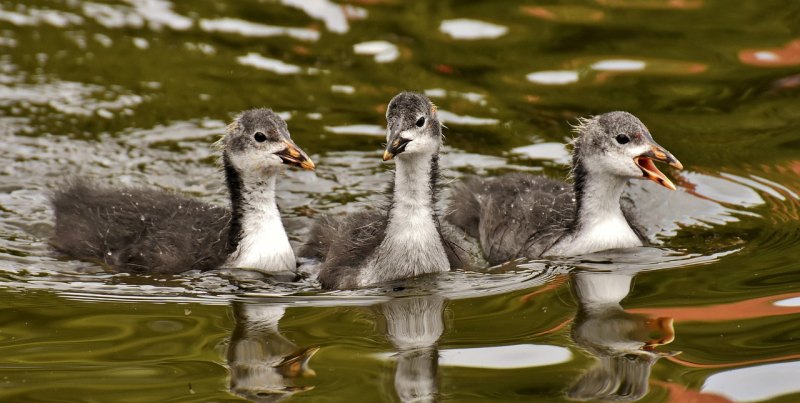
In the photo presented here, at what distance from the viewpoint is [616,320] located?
295 inches

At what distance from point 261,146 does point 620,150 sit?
274 centimetres

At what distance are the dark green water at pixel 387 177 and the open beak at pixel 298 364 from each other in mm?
24

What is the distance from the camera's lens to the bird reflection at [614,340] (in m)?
6.41

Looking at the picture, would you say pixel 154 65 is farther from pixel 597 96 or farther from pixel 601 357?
pixel 601 357

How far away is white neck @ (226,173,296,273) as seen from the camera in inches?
355

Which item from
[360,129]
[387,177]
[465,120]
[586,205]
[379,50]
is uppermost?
[379,50]

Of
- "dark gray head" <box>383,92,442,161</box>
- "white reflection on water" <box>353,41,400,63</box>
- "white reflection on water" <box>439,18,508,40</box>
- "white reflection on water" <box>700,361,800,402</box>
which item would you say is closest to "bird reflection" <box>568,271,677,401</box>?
"white reflection on water" <box>700,361,800,402</box>

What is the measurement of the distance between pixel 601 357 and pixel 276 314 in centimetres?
218

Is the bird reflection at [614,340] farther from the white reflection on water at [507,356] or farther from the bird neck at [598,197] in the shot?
the bird neck at [598,197]

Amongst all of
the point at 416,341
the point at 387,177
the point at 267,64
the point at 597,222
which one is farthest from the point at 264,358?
the point at 267,64

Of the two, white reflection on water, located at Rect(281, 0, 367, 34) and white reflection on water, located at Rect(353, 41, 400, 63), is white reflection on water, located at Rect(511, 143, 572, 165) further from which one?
white reflection on water, located at Rect(281, 0, 367, 34)

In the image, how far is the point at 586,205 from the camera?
9430 mm

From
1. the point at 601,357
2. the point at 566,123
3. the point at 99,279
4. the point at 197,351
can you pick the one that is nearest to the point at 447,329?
the point at 601,357

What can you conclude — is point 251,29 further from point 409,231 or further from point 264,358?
point 264,358
